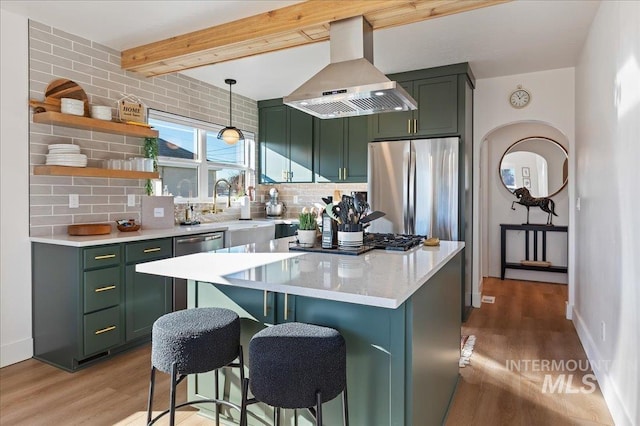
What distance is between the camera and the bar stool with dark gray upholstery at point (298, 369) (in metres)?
1.47

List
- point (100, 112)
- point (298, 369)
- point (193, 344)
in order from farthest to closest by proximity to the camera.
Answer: point (100, 112)
point (193, 344)
point (298, 369)

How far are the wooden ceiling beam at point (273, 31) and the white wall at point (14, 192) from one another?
877 millimetres

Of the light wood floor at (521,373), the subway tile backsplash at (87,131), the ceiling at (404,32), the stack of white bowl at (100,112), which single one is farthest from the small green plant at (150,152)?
the light wood floor at (521,373)

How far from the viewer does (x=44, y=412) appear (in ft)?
7.73

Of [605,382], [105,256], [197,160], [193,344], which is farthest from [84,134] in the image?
[605,382]

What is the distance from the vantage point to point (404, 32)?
3.30 meters

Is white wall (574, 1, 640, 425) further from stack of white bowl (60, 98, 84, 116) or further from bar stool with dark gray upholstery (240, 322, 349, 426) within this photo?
stack of white bowl (60, 98, 84, 116)

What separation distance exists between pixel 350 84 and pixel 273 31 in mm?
927

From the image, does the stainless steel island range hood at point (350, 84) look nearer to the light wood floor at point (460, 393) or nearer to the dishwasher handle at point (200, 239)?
the dishwasher handle at point (200, 239)

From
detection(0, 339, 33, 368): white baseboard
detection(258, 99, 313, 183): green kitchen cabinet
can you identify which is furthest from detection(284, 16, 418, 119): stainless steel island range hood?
detection(0, 339, 33, 368): white baseboard

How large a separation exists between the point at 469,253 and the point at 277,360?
338 cm

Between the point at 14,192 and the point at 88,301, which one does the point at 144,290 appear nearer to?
the point at 88,301

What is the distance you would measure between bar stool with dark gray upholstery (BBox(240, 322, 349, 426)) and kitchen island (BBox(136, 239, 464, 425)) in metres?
0.18

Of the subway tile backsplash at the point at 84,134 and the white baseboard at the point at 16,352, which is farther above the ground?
the subway tile backsplash at the point at 84,134
